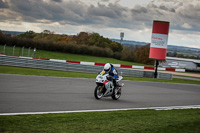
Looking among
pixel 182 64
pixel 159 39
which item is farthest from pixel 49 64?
pixel 182 64

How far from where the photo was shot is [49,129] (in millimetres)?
5949

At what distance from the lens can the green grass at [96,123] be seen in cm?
603

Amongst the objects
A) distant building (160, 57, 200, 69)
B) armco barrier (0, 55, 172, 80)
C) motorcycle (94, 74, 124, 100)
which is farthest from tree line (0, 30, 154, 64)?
motorcycle (94, 74, 124, 100)

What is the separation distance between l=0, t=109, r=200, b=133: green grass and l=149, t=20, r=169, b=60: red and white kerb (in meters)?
20.0

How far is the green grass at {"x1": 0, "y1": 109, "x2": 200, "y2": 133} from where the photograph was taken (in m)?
6.03

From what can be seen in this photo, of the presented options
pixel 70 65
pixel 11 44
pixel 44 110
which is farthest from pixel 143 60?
pixel 44 110

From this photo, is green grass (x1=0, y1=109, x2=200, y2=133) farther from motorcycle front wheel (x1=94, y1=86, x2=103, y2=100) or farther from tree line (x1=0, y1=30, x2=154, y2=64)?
tree line (x1=0, y1=30, x2=154, y2=64)

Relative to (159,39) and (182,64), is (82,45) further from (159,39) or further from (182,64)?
(159,39)

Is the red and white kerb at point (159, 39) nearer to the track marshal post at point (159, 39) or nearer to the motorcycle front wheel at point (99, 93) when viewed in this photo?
the track marshal post at point (159, 39)

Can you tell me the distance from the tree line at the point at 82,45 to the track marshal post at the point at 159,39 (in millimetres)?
23351

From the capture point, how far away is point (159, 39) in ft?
92.5

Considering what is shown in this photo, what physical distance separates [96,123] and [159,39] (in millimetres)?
22421

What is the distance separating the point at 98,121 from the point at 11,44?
3833 centimetres

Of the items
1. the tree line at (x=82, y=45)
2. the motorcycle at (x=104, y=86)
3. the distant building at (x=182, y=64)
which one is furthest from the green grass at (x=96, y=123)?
the distant building at (x=182, y=64)
